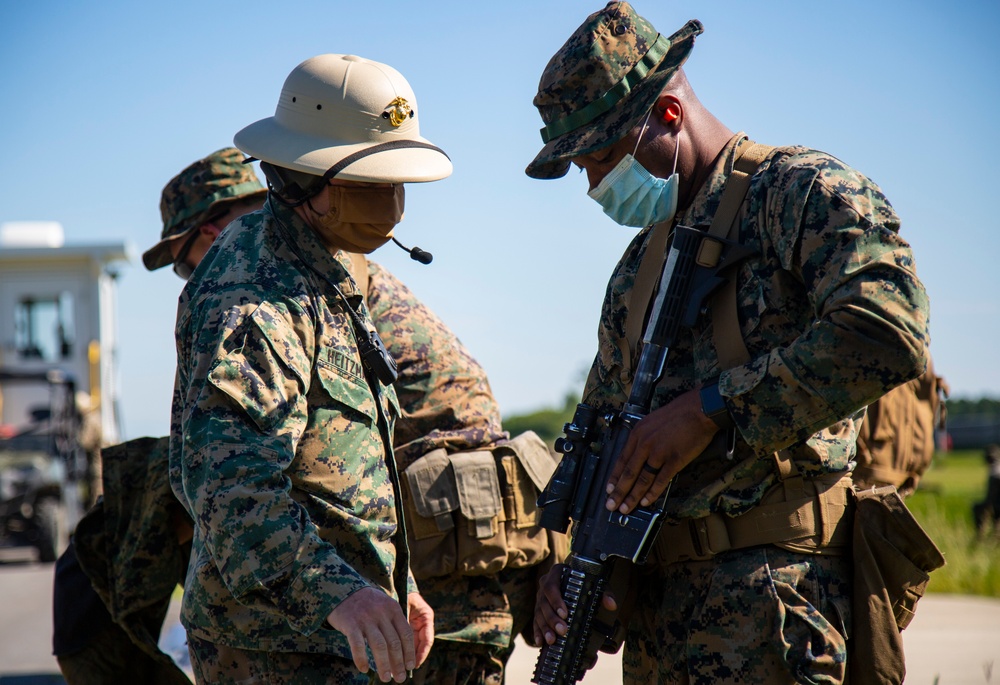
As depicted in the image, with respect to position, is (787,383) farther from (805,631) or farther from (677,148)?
(677,148)

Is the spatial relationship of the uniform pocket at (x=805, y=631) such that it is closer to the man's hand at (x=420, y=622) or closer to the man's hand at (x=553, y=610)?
the man's hand at (x=553, y=610)

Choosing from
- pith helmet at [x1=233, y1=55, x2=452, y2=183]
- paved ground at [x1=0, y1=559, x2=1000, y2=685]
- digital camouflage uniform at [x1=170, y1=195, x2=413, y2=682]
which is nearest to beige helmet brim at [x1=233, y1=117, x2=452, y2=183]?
pith helmet at [x1=233, y1=55, x2=452, y2=183]

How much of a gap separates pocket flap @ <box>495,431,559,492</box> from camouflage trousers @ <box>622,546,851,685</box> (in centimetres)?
95

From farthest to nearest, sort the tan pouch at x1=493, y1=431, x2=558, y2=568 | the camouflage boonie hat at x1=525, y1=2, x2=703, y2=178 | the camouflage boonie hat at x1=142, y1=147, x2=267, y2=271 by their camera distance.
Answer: the camouflage boonie hat at x1=142, y1=147, x2=267, y2=271 → the tan pouch at x1=493, y1=431, x2=558, y2=568 → the camouflage boonie hat at x1=525, y1=2, x2=703, y2=178

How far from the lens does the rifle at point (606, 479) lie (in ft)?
8.04

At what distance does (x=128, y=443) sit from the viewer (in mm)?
3516

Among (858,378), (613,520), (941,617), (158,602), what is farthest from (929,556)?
(941,617)

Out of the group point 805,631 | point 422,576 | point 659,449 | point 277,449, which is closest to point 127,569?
point 422,576

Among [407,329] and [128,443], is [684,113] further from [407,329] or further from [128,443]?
[128,443]

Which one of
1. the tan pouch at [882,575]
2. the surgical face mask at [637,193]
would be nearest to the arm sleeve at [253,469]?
the surgical face mask at [637,193]

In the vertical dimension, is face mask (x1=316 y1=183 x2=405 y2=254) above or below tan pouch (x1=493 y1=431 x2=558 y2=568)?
above

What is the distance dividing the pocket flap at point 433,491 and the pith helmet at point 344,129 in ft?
3.31

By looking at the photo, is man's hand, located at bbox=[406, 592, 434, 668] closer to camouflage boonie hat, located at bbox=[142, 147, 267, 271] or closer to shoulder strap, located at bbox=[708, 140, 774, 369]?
shoulder strap, located at bbox=[708, 140, 774, 369]

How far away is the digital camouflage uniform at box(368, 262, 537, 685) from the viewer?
3.29 metres
